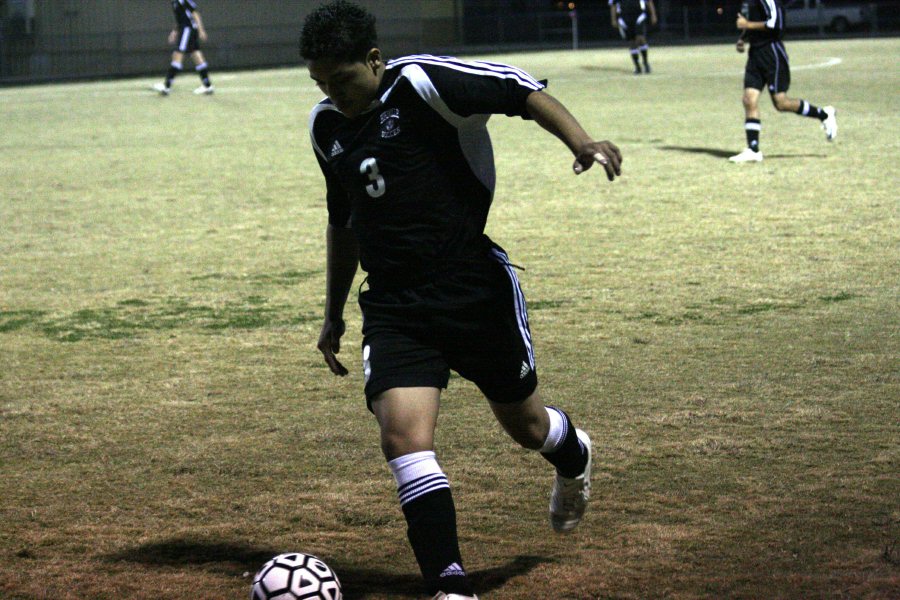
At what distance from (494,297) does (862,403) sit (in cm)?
290

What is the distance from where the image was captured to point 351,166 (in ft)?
13.9

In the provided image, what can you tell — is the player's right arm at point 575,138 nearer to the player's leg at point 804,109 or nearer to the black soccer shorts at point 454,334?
the black soccer shorts at point 454,334

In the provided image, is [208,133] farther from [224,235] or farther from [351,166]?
[351,166]

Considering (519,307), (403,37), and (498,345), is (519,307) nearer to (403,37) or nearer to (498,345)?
(498,345)

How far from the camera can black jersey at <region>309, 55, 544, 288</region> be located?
4.17 metres

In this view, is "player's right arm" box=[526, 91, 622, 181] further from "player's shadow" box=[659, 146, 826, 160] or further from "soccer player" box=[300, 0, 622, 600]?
"player's shadow" box=[659, 146, 826, 160]

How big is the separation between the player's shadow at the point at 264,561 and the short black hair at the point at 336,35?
178 centimetres

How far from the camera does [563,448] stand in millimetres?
4641

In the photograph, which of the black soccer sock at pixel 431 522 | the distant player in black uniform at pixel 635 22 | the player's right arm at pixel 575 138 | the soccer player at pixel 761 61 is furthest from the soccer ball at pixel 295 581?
the distant player in black uniform at pixel 635 22

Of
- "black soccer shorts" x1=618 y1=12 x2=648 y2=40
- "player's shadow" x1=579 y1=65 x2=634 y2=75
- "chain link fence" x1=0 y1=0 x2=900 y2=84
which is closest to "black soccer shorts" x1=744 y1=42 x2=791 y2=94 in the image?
"black soccer shorts" x1=618 y1=12 x2=648 y2=40

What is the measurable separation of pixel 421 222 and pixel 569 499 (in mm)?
1216

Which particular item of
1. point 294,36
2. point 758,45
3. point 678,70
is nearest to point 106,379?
point 758,45

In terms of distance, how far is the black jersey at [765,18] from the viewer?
14656 mm

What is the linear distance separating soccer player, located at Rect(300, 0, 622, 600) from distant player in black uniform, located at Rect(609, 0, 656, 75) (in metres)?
27.3
